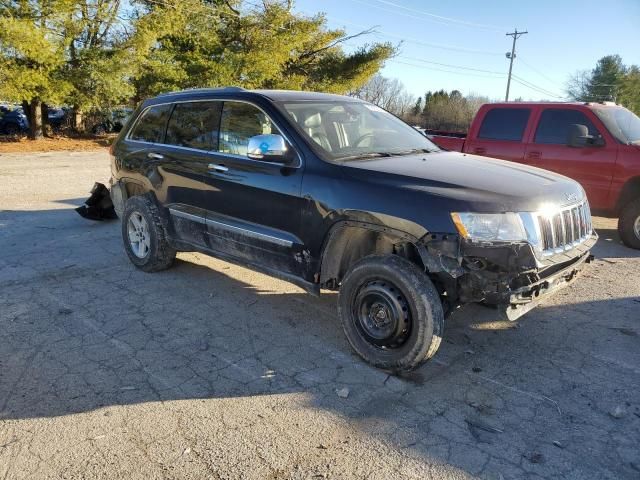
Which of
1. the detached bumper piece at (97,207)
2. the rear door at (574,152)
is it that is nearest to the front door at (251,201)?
the detached bumper piece at (97,207)

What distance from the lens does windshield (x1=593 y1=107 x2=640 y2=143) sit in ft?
23.4

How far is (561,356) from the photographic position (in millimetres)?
3834

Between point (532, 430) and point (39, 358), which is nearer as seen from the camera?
point (532, 430)

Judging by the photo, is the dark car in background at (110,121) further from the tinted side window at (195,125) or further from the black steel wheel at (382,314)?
the black steel wheel at (382,314)

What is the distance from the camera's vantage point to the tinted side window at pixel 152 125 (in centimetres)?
533

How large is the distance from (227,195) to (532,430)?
2.91 m

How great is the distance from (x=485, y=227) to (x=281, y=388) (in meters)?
1.67

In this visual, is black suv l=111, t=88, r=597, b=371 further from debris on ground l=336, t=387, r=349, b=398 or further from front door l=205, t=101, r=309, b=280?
debris on ground l=336, t=387, r=349, b=398

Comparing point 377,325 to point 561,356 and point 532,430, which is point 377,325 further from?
point 561,356

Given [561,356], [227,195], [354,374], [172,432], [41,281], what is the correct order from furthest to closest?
1. [41,281]
2. [227,195]
3. [561,356]
4. [354,374]
5. [172,432]

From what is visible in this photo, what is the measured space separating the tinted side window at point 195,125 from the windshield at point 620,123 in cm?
563

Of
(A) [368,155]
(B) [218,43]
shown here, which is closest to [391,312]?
(A) [368,155]

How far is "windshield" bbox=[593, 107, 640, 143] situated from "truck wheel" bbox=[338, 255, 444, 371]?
5418 millimetres

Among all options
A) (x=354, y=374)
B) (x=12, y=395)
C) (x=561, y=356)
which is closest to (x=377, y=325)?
(x=354, y=374)
